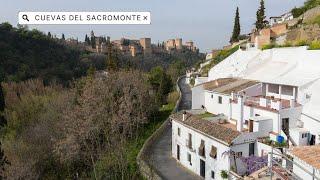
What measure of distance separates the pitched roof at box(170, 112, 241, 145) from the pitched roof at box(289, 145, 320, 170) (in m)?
4.47

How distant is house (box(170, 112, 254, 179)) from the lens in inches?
629

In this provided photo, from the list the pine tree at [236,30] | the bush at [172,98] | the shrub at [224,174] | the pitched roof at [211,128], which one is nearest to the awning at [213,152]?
the pitched roof at [211,128]

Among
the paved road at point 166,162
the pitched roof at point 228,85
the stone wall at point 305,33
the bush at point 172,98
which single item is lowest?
the paved road at point 166,162

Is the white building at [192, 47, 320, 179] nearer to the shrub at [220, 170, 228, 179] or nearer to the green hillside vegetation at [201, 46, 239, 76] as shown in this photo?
the shrub at [220, 170, 228, 179]

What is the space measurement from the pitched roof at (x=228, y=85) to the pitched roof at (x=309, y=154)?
9.28 metres

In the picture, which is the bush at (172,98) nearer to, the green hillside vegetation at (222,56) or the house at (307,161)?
the green hillside vegetation at (222,56)

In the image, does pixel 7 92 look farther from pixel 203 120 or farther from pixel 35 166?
pixel 203 120

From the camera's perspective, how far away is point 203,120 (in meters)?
19.6

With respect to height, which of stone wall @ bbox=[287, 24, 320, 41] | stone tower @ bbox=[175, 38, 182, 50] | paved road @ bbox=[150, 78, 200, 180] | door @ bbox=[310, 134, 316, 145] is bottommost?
paved road @ bbox=[150, 78, 200, 180]

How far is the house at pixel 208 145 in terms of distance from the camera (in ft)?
52.4

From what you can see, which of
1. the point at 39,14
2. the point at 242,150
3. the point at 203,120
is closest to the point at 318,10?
the point at 203,120

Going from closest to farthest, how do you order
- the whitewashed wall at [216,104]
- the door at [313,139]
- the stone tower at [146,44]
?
the door at [313,139]
the whitewashed wall at [216,104]
the stone tower at [146,44]

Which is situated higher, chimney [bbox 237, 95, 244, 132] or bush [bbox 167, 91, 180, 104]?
chimney [bbox 237, 95, 244, 132]

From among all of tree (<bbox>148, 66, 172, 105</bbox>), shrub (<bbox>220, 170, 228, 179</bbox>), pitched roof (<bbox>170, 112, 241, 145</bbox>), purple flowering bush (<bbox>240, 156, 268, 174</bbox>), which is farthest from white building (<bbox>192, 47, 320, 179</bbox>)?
tree (<bbox>148, 66, 172, 105</bbox>)
